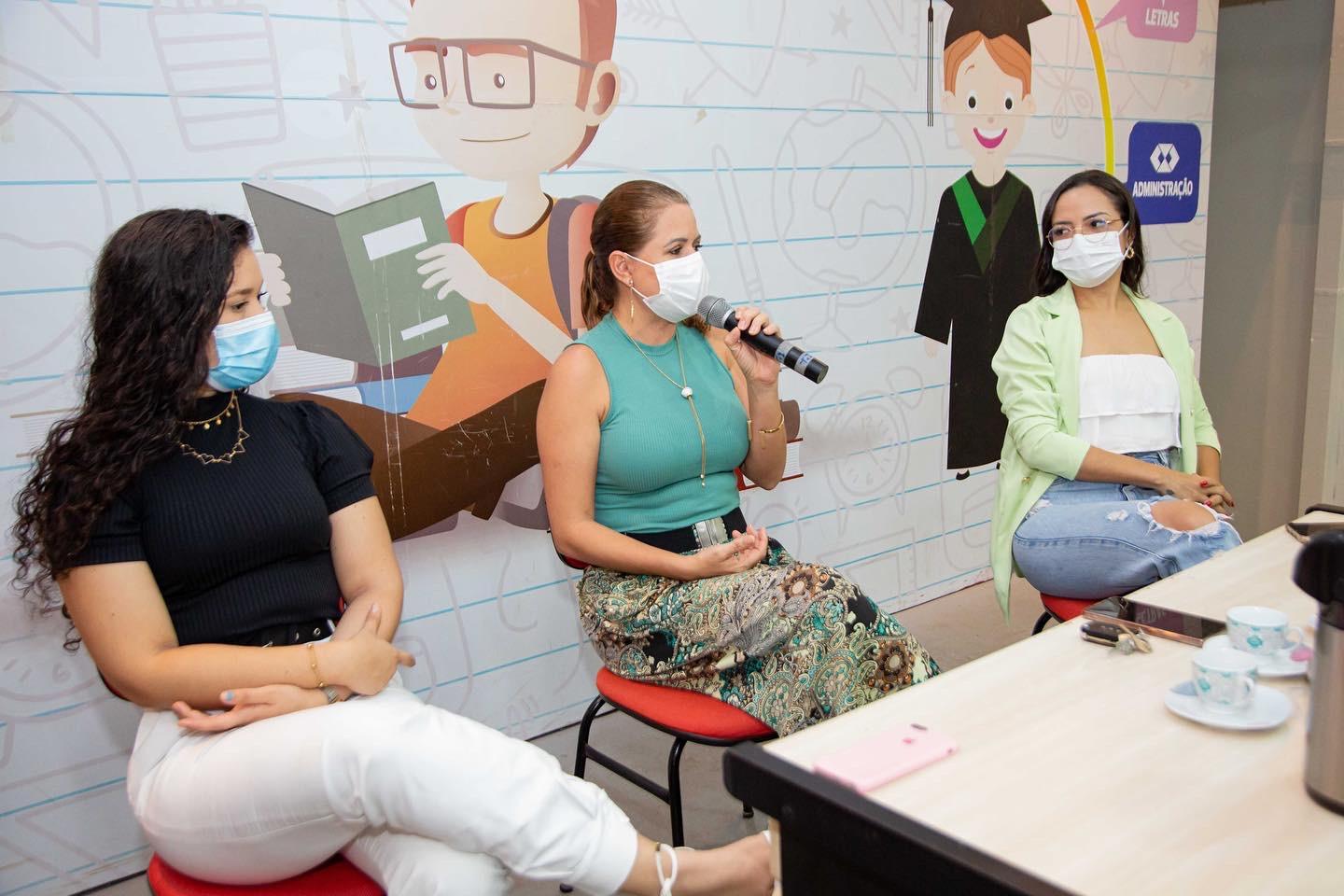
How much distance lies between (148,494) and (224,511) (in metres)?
0.11

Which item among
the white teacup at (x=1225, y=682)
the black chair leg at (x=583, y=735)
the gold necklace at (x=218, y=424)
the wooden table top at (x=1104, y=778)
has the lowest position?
the black chair leg at (x=583, y=735)

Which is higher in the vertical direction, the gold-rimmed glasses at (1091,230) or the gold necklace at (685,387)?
the gold-rimmed glasses at (1091,230)

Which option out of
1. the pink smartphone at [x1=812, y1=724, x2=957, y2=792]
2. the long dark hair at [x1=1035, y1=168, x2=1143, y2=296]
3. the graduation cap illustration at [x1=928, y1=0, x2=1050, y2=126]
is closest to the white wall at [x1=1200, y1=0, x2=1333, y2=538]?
the graduation cap illustration at [x1=928, y1=0, x2=1050, y2=126]

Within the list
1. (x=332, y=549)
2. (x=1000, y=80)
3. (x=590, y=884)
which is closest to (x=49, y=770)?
(x=332, y=549)

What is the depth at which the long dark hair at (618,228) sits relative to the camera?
7.61ft

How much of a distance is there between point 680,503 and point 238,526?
3.02 feet

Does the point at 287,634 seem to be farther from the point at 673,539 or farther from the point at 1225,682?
the point at 1225,682

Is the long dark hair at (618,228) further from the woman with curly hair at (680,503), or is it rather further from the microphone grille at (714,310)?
the microphone grille at (714,310)

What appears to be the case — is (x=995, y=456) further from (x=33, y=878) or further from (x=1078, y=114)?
(x=33, y=878)

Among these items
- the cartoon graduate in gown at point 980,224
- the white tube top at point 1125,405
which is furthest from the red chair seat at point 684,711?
the cartoon graduate in gown at point 980,224

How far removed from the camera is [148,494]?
65.2 inches

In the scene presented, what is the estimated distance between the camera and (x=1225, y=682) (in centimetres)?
124

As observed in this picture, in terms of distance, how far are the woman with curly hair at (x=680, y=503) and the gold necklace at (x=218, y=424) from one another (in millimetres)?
606

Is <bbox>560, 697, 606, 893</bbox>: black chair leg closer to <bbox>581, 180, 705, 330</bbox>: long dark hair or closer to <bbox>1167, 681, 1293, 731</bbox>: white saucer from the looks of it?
<bbox>581, 180, 705, 330</bbox>: long dark hair
